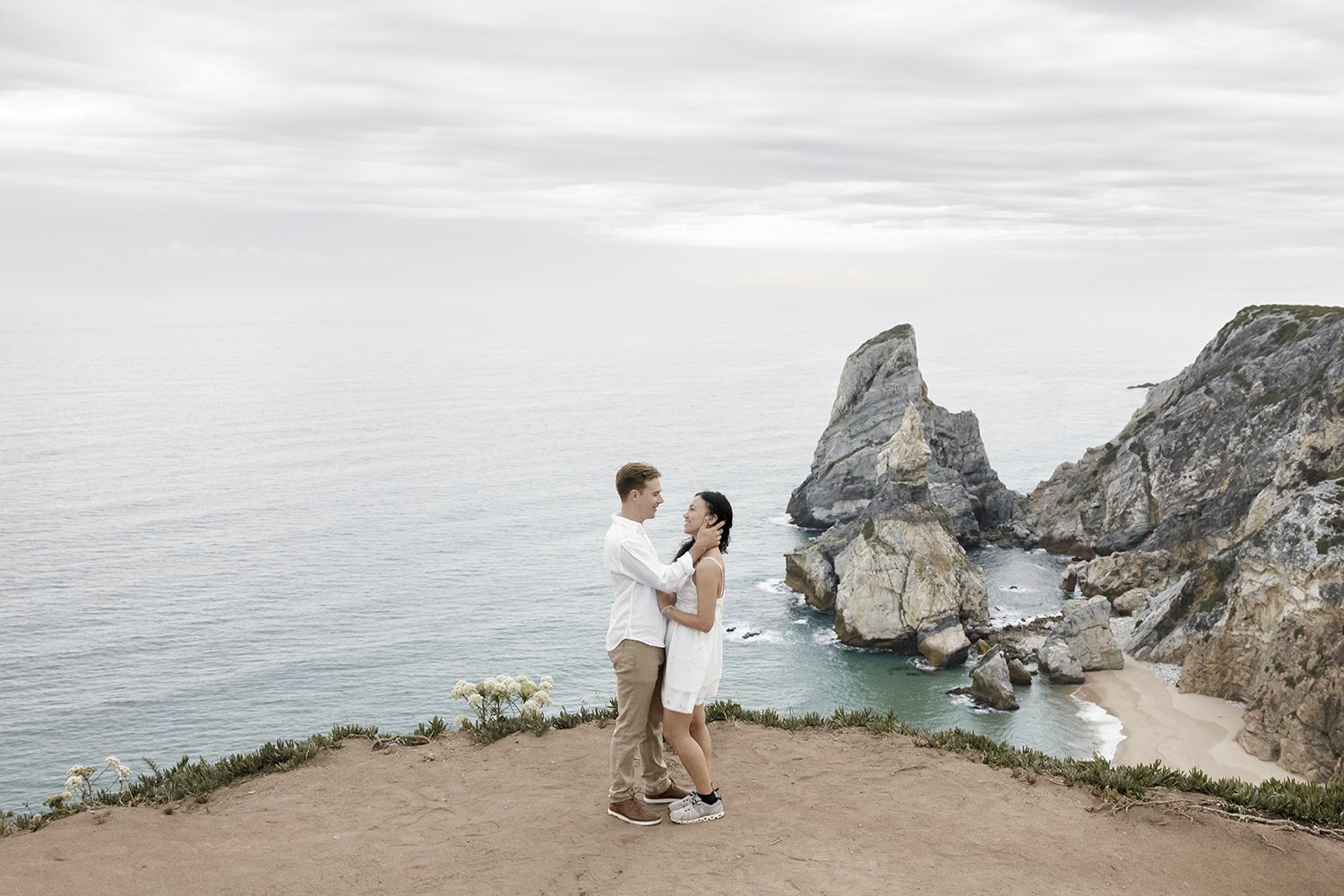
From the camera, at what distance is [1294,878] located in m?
9.09

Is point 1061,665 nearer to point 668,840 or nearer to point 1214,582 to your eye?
point 1214,582

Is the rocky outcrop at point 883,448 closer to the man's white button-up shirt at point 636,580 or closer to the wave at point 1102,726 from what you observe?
the wave at point 1102,726

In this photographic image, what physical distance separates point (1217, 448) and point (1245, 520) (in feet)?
35.8

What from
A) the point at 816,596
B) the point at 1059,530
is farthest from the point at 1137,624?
the point at 1059,530

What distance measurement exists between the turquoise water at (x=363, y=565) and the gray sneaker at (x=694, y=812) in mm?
28002

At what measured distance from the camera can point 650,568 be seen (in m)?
8.91

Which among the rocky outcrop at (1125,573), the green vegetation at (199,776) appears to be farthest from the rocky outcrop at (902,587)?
the green vegetation at (199,776)

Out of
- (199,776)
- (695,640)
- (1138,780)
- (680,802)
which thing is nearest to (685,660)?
(695,640)

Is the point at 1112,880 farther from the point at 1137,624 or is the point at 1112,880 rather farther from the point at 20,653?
the point at 20,653

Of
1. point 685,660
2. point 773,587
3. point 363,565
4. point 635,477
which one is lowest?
point 773,587

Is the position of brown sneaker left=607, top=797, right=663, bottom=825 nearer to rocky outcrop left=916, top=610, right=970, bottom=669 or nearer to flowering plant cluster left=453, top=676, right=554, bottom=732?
flowering plant cluster left=453, top=676, right=554, bottom=732

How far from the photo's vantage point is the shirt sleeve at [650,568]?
8.86 metres

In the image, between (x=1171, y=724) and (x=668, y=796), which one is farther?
(x=1171, y=724)

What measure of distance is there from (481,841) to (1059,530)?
6107 cm
